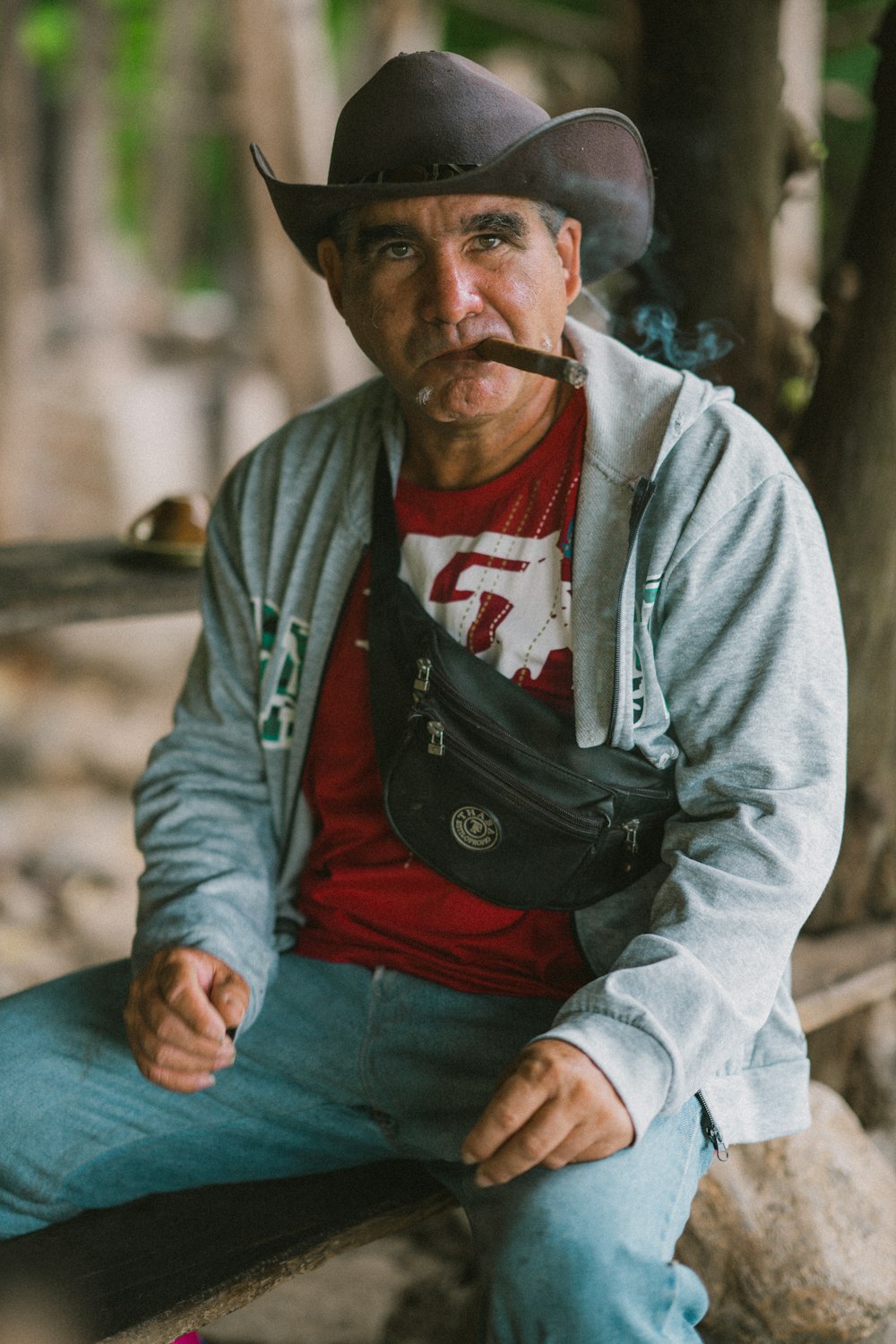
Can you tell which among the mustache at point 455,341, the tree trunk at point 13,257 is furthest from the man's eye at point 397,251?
the tree trunk at point 13,257

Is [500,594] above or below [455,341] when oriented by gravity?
below

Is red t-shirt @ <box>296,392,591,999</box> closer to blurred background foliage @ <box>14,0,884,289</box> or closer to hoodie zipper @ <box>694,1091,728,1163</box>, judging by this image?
hoodie zipper @ <box>694,1091,728,1163</box>

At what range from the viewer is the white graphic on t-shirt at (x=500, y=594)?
1.72m

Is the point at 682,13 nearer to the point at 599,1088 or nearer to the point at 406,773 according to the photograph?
the point at 406,773

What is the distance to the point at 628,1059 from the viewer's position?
1.38 meters

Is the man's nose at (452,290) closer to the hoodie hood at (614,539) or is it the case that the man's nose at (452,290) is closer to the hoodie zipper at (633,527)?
the hoodie hood at (614,539)

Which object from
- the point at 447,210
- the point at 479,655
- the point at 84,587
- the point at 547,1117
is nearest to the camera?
the point at 547,1117

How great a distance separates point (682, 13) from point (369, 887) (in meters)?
1.68

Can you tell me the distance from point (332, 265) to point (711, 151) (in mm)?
862

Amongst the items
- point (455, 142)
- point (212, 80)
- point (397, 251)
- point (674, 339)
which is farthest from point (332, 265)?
point (212, 80)

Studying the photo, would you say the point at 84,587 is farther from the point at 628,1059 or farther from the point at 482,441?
the point at 628,1059

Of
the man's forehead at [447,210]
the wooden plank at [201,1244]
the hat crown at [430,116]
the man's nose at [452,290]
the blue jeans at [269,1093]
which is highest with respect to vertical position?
the hat crown at [430,116]

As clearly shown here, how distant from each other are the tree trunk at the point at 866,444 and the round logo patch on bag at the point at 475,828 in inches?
38.4

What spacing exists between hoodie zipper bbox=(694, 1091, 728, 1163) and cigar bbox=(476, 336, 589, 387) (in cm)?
89
